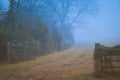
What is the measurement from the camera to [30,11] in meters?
32.5

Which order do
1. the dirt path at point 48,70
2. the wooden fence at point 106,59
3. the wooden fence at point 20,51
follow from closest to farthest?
the wooden fence at point 106,59, the dirt path at point 48,70, the wooden fence at point 20,51

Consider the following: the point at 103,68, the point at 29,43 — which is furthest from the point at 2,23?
the point at 103,68

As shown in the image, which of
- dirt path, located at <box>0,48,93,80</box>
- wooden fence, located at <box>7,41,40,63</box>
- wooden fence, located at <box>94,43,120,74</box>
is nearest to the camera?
wooden fence, located at <box>94,43,120,74</box>

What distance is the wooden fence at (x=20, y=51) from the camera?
2219 centimetres

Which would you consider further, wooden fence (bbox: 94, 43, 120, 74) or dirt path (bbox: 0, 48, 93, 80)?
dirt path (bbox: 0, 48, 93, 80)

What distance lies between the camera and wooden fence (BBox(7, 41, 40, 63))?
22192mm

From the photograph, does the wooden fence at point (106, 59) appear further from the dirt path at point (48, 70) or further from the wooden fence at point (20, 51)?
the wooden fence at point (20, 51)

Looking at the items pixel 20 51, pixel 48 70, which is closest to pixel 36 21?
pixel 20 51

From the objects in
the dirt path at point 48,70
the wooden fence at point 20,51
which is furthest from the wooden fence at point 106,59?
the wooden fence at point 20,51

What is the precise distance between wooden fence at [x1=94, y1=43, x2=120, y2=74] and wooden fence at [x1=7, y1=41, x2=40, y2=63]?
34.4 feet

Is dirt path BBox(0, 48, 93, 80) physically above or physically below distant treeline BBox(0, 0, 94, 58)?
below

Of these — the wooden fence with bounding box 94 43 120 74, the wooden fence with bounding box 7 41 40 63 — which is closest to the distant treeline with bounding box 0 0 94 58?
the wooden fence with bounding box 7 41 40 63

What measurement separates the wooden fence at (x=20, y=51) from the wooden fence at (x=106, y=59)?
1049 cm

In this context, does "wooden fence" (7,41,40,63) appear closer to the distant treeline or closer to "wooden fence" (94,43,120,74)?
the distant treeline
